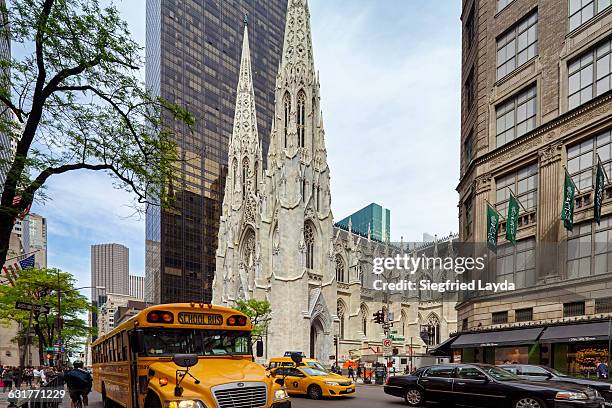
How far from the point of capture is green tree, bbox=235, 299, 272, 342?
5884 centimetres

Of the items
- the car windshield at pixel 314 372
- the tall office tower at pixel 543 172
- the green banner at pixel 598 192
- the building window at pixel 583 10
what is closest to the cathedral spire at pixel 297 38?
the tall office tower at pixel 543 172

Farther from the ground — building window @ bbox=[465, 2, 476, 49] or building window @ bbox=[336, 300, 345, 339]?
building window @ bbox=[465, 2, 476, 49]

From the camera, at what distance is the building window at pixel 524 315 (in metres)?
24.3

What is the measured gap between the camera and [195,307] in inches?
391

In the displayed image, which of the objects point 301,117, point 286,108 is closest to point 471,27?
point 301,117

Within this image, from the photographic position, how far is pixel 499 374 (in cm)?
1403

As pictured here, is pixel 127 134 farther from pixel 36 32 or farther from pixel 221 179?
pixel 221 179

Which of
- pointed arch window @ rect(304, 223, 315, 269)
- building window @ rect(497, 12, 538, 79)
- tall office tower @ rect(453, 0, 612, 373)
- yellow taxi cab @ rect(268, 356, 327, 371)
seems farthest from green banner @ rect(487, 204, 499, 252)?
pointed arch window @ rect(304, 223, 315, 269)

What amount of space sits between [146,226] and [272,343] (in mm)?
61033

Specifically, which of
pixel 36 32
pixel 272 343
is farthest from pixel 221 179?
pixel 36 32

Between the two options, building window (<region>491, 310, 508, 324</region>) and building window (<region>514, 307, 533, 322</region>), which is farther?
building window (<region>491, 310, 508, 324</region>)

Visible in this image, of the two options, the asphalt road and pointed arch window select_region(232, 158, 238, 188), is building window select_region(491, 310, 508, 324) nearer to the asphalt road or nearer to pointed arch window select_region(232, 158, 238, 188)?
the asphalt road

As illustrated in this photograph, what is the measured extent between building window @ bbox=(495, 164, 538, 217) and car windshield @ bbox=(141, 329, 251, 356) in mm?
19863

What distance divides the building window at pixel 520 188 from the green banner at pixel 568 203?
3.13m
